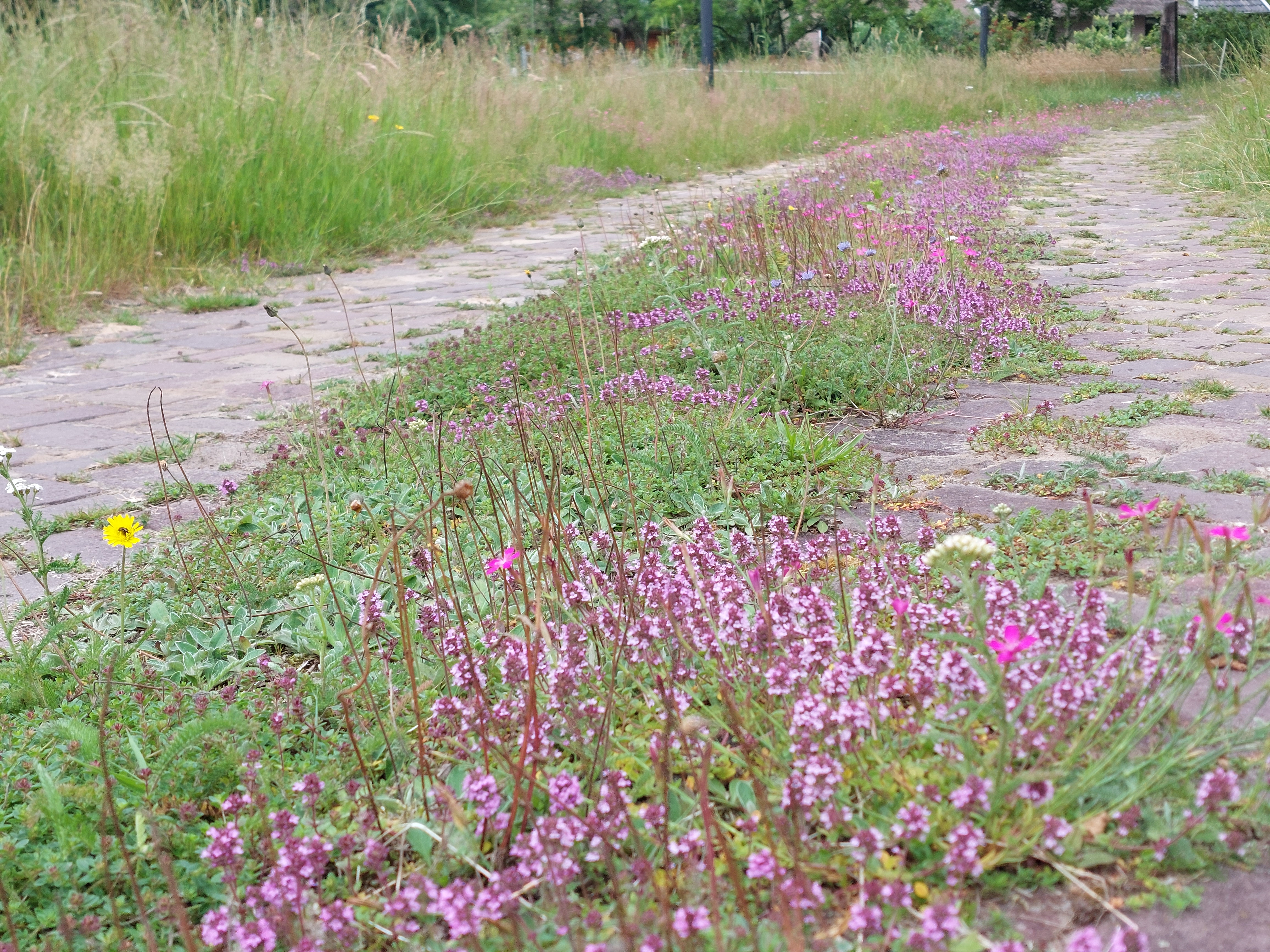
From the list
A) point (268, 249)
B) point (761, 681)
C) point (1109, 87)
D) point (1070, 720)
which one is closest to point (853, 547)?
point (761, 681)

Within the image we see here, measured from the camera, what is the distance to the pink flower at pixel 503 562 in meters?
1.97

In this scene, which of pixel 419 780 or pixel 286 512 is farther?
pixel 286 512

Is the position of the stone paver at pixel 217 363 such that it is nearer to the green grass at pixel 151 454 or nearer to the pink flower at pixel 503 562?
the green grass at pixel 151 454

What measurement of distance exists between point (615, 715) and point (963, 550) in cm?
63

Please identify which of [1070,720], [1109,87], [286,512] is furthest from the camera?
[1109,87]

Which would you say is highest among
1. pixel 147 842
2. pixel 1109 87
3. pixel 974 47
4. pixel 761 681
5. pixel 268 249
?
pixel 974 47

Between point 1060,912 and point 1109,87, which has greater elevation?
point 1109,87

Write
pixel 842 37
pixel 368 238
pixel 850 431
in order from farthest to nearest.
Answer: pixel 842 37 < pixel 368 238 < pixel 850 431

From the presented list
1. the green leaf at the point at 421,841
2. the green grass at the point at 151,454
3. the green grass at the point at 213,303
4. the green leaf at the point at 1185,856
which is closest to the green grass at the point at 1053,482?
the green leaf at the point at 1185,856

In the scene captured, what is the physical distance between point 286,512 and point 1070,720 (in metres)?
2.20

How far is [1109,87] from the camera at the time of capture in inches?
933

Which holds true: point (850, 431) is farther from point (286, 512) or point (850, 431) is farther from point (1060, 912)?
point (1060, 912)

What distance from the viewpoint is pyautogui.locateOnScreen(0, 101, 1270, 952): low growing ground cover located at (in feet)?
4.37

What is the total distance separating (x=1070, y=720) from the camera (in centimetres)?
143
